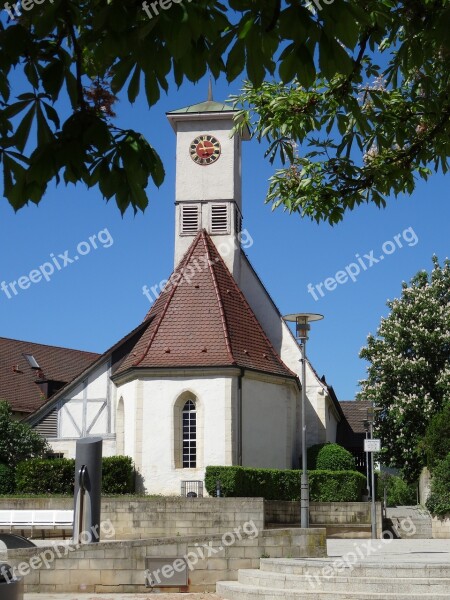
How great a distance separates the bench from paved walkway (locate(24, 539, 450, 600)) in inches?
274

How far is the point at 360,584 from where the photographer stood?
15.6 m

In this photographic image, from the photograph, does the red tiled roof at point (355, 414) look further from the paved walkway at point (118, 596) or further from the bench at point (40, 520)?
the paved walkway at point (118, 596)

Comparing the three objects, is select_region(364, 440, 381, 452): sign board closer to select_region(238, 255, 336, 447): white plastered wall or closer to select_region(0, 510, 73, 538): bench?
select_region(238, 255, 336, 447): white plastered wall

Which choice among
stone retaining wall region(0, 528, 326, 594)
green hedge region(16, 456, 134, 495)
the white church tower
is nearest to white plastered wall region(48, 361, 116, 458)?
green hedge region(16, 456, 134, 495)

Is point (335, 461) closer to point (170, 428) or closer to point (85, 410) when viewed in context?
point (170, 428)

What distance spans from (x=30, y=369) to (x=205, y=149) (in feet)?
56.5

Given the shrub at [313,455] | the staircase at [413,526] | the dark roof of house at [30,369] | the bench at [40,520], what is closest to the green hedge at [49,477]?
the bench at [40,520]

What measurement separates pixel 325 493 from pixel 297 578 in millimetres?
14758

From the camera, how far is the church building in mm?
31367

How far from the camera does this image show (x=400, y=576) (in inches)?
629

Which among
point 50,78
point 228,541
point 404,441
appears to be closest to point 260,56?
point 50,78

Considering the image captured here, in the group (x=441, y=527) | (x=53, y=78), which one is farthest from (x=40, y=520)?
(x=53, y=78)

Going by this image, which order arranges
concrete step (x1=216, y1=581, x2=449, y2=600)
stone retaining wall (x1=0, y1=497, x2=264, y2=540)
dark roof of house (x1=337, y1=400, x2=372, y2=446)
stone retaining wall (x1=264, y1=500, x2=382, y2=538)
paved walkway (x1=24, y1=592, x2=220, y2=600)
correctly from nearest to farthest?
1. concrete step (x1=216, y1=581, x2=449, y2=600)
2. paved walkway (x1=24, y1=592, x2=220, y2=600)
3. stone retaining wall (x1=0, y1=497, x2=264, y2=540)
4. stone retaining wall (x1=264, y1=500, x2=382, y2=538)
5. dark roof of house (x1=337, y1=400, x2=372, y2=446)

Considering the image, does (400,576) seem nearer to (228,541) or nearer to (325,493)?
(228,541)
